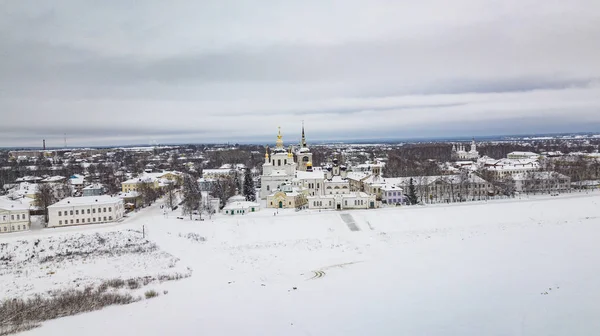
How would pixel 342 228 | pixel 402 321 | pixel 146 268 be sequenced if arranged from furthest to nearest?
pixel 342 228 < pixel 146 268 < pixel 402 321

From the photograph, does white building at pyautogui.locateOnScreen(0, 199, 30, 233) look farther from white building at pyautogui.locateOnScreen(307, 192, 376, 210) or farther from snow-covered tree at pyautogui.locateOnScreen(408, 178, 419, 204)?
snow-covered tree at pyautogui.locateOnScreen(408, 178, 419, 204)

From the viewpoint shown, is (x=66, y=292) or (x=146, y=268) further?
(x=146, y=268)

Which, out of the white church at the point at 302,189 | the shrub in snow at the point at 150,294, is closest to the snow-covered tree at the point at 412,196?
the white church at the point at 302,189

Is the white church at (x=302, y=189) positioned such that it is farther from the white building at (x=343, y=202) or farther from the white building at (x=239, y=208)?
the white building at (x=239, y=208)

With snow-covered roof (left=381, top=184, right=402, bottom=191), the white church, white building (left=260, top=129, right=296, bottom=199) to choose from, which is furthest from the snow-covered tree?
white building (left=260, top=129, right=296, bottom=199)

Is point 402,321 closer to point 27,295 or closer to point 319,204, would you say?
point 27,295

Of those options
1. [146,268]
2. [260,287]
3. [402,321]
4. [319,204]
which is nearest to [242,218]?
[319,204]

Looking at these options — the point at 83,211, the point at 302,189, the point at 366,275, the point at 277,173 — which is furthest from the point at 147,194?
the point at 366,275
